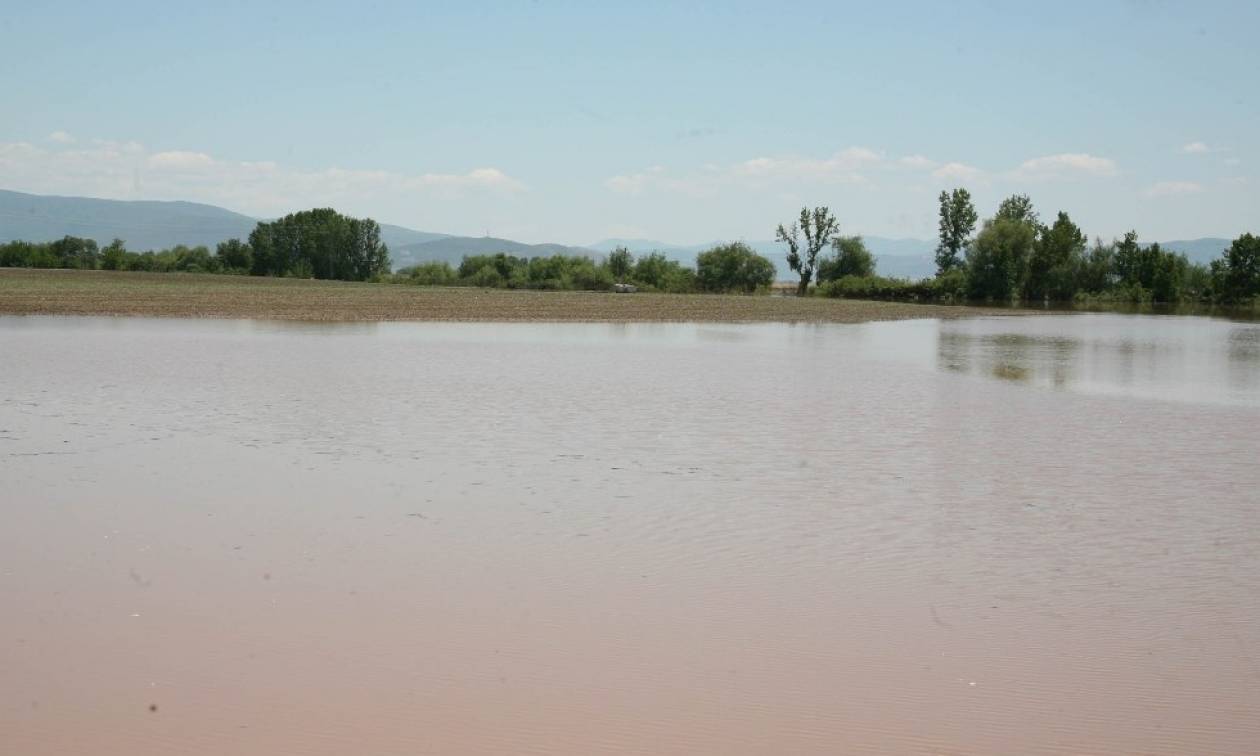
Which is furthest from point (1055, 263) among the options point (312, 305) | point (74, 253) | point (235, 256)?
point (74, 253)

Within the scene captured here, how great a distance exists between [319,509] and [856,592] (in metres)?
4.88

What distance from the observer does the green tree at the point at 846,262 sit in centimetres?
11500

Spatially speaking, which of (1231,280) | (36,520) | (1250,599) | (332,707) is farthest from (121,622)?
(1231,280)

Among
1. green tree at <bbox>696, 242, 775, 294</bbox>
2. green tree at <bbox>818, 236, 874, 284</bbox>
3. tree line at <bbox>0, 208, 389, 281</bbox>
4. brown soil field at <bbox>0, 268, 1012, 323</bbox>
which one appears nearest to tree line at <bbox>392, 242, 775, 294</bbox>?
green tree at <bbox>696, 242, 775, 294</bbox>

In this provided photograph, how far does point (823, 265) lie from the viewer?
381ft

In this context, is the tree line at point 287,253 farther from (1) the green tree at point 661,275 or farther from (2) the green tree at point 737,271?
(2) the green tree at point 737,271

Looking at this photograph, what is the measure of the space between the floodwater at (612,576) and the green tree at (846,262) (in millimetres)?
97002

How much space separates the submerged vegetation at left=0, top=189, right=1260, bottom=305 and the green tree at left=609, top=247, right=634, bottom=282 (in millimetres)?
149

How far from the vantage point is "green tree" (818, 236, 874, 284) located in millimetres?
115000

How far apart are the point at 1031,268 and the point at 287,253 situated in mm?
72336

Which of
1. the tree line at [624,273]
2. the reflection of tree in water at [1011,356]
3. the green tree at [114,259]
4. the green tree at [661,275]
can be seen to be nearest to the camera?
the reflection of tree in water at [1011,356]

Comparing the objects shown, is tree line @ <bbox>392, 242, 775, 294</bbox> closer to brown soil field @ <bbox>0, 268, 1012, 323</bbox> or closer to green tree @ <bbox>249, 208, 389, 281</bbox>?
green tree @ <bbox>249, 208, 389, 281</bbox>

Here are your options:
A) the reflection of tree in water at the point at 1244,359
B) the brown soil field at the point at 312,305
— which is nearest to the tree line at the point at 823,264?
the brown soil field at the point at 312,305

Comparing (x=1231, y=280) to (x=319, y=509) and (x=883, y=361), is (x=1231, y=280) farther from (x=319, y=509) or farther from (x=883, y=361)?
(x=319, y=509)
